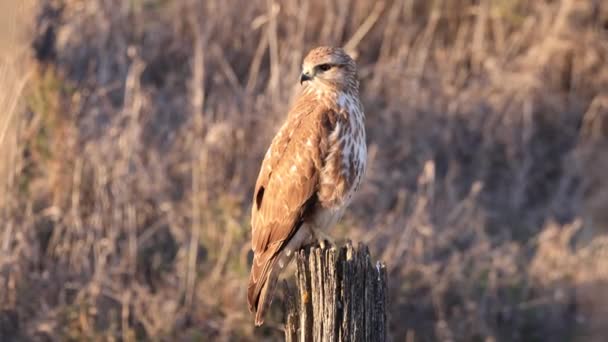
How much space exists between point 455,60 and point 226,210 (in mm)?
3111

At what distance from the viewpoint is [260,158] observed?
25.5 ft

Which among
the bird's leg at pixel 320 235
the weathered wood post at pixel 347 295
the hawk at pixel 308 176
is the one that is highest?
the hawk at pixel 308 176

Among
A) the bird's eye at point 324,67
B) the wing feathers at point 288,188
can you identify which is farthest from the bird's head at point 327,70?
the wing feathers at point 288,188

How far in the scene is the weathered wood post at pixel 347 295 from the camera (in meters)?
3.85

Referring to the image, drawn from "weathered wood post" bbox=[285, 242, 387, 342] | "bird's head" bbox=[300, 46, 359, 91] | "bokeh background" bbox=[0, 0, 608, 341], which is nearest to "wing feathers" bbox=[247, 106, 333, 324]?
"bird's head" bbox=[300, 46, 359, 91]

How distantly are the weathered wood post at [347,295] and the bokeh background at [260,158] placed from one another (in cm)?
282

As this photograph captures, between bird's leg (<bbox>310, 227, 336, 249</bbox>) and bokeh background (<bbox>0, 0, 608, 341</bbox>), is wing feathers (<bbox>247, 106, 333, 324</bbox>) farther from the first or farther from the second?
bokeh background (<bbox>0, 0, 608, 341</bbox>)

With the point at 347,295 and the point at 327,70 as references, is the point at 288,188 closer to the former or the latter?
the point at 327,70

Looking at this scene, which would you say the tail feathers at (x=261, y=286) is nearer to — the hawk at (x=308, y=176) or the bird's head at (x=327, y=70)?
the hawk at (x=308, y=176)

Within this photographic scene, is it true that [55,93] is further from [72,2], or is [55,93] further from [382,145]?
[382,145]

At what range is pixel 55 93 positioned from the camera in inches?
290

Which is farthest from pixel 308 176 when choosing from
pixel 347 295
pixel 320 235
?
pixel 347 295


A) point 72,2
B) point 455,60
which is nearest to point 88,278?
point 72,2

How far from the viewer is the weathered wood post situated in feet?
12.6
